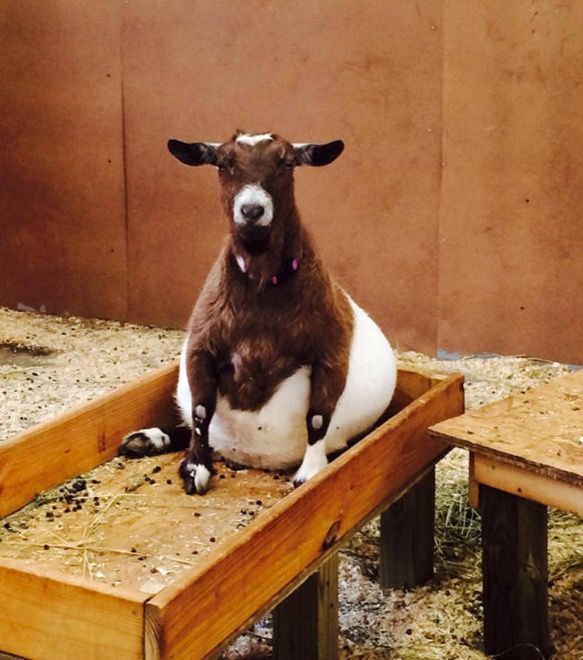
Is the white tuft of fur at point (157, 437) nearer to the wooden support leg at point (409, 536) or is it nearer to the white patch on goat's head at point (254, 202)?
the wooden support leg at point (409, 536)

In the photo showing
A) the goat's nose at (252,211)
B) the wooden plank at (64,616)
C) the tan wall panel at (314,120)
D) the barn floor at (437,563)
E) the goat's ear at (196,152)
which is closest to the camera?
the wooden plank at (64,616)

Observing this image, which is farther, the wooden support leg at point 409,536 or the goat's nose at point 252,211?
the wooden support leg at point 409,536

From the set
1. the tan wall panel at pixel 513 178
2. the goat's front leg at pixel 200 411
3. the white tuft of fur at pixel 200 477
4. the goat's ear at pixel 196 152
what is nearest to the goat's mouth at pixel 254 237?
the goat's ear at pixel 196 152

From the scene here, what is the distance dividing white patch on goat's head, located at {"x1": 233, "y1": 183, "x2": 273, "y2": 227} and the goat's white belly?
44 cm

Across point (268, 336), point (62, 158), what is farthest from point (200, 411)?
point (62, 158)

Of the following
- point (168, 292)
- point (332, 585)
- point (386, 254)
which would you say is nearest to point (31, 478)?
point (332, 585)

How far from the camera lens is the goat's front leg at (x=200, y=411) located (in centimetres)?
256

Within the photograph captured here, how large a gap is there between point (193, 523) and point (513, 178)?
3.08m

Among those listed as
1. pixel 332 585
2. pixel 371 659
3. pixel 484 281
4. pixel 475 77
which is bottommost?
pixel 371 659

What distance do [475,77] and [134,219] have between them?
227 centimetres

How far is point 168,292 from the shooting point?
5.96m

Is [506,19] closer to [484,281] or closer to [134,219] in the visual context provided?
[484,281]

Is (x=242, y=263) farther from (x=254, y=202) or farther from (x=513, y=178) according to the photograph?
(x=513, y=178)

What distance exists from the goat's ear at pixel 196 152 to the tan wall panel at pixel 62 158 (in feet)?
11.9
